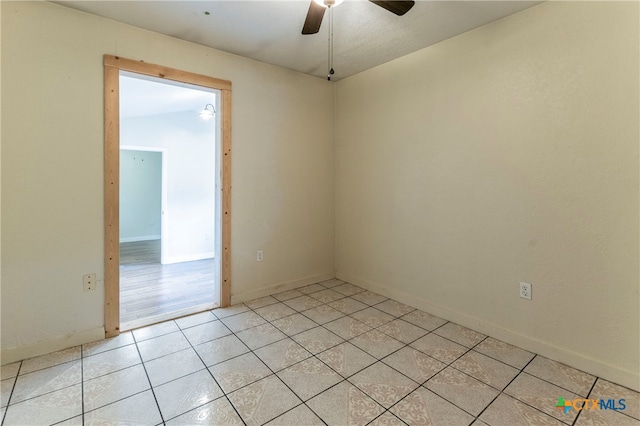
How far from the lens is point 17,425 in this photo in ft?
4.83

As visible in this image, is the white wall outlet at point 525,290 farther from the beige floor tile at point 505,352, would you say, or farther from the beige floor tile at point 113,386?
the beige floor tile at point 113,386

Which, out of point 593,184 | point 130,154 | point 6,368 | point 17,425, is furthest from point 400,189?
point 130,154

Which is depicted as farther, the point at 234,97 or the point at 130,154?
the point at 130,154

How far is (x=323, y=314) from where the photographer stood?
9.25 feet

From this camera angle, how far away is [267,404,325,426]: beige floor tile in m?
1.50

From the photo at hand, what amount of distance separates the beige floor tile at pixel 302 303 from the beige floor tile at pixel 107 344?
1.38 metres

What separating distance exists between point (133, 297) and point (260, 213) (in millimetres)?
1682

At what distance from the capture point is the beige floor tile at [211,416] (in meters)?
1.50

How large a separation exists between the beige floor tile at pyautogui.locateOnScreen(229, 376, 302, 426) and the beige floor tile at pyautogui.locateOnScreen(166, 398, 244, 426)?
0.04 m

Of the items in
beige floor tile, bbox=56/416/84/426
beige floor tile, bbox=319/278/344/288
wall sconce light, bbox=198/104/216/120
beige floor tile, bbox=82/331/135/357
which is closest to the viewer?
beige floor tile, bbox=56/416/84/426

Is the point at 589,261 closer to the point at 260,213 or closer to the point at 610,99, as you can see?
the point at 610,99

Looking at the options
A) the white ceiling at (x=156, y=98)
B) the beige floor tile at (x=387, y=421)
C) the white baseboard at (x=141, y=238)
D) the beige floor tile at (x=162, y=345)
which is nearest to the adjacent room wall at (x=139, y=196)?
the white baseboard at (x=141, y=238)

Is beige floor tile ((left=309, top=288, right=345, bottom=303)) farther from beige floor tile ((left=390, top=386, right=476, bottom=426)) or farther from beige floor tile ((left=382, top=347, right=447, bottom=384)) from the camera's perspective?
beige floor tile ((left=390, top=386, right=476, bottom=426))

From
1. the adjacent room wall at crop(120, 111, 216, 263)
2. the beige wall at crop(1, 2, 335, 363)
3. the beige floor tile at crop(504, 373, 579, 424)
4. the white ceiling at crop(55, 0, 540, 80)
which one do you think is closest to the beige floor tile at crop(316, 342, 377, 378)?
the beige floor tile at crop(504, 373, 579, 424)
